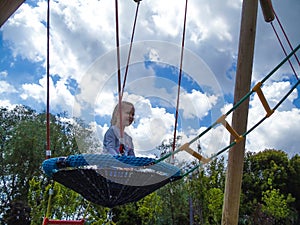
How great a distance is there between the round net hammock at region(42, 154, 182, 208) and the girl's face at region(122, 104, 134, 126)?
309mm

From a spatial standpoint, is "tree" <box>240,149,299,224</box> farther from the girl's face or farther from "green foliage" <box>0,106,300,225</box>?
the girl's face

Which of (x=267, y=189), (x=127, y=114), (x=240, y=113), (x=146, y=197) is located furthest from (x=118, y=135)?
(x=267, y=189)

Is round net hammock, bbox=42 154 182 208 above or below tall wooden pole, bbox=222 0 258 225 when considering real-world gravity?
below

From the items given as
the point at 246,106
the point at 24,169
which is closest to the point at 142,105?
the point at 246,106

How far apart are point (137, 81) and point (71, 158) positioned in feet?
1.73

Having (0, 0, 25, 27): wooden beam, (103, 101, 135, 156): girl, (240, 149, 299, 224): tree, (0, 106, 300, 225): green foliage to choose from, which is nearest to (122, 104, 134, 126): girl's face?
(103, 101, 135, 156): girl

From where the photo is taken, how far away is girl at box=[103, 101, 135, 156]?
5.05 ft

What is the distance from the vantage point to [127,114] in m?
1.64

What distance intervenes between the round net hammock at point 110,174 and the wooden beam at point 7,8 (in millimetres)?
576

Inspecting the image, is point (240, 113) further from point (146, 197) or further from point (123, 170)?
point (146, 197)

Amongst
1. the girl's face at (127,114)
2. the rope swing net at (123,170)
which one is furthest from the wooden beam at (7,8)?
the girl's face at (127,114)

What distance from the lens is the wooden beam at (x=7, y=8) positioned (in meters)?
0.78

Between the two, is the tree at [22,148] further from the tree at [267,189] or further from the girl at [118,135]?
the girl at [118,135]

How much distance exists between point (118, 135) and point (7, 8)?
0.85 meters
